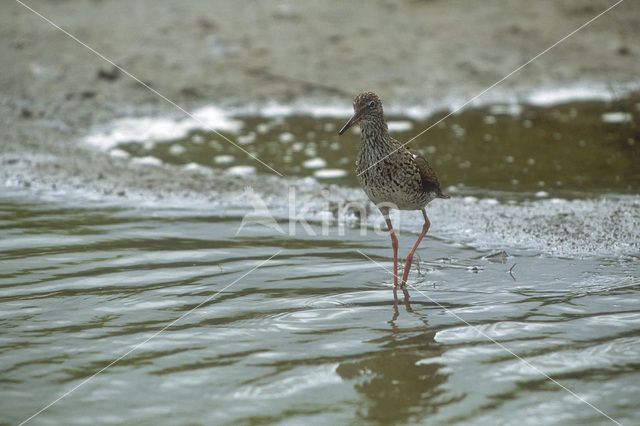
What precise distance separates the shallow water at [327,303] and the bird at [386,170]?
0.57 metres

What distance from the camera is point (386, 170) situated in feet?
20.2

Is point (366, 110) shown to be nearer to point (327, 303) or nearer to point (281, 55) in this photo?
point (327, 303)

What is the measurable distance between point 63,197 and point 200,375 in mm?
4500

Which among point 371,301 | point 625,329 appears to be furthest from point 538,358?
point 371,301

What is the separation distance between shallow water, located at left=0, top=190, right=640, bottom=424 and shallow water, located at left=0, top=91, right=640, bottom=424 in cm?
2

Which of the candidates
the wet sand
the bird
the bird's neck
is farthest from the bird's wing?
the wet sand

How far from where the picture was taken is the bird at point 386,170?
6.16m

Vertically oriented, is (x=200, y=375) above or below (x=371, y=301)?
below

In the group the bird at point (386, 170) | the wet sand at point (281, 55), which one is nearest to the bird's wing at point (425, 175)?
the bird at point (386, 170)

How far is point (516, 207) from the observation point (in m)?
7.73

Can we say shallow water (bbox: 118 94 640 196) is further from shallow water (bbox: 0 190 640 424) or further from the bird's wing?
shallow water (bbox: 0 190 640 424)

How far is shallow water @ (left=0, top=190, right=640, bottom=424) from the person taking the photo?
13.4 feet

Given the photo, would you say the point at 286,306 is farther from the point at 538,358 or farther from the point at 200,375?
the point at 538,358

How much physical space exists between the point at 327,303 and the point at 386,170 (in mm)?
1363
